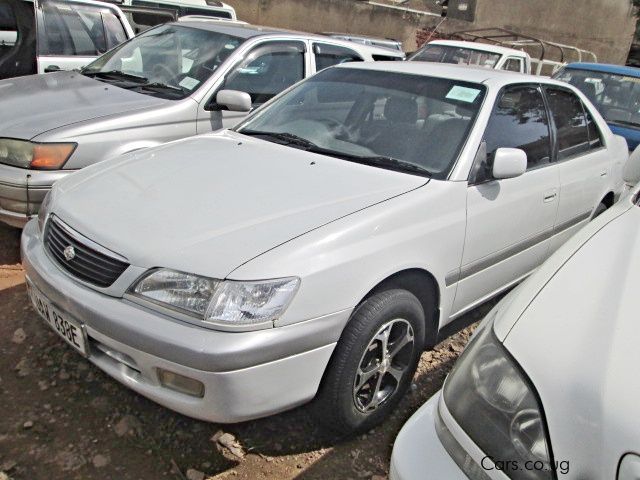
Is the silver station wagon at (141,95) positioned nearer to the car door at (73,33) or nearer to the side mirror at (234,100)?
the side mirror at (234,100)

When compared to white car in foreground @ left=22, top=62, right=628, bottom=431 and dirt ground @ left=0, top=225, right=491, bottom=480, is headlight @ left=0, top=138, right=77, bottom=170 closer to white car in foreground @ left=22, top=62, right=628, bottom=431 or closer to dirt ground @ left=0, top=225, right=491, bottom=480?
white car in foreground @ left=22, top=62, right=628, bottom=431

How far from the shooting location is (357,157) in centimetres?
279

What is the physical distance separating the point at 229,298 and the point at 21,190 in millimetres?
2184

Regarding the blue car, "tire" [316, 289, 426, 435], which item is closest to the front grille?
"tire" [316, 289, 426, 435]

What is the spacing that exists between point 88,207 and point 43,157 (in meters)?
1.32

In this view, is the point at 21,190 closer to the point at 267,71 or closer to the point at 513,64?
the point at 267,71

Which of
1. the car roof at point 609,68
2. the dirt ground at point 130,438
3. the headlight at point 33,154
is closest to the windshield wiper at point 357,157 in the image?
the dirt ground at point 130,438

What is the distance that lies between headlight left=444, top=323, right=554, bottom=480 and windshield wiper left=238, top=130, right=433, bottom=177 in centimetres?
127

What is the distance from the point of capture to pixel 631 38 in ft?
73.2

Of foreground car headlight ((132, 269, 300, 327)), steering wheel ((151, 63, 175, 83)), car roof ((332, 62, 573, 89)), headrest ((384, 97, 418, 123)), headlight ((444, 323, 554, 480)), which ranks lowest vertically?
foreground car headlight ((132, 269, 300, 327))

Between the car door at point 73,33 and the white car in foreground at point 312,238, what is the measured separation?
317cm

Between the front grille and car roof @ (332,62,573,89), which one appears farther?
car roof @ (332,62,573,89)

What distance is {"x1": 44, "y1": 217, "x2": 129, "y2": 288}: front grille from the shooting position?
2080 mm

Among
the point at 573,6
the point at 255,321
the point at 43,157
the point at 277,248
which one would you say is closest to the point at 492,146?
the point at 277,248
